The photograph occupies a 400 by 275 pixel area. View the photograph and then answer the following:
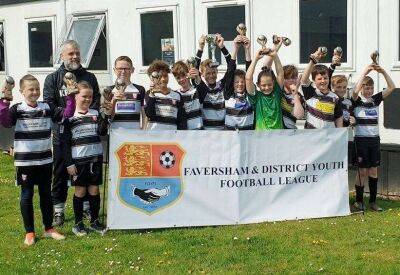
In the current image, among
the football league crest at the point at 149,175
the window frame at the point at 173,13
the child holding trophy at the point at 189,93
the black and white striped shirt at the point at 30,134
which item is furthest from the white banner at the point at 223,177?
the window frame at the point at 173,13

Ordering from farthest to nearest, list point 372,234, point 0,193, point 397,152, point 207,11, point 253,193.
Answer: point 207,11 → point 0,193 → point 397,152 → point 253,193 → point 372,234

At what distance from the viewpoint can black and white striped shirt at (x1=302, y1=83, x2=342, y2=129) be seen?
702cm

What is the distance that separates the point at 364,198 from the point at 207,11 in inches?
139

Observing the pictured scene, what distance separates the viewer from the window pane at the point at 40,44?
12.2 metres

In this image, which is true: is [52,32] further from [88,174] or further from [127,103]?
[88,174]

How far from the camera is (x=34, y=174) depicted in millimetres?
6203

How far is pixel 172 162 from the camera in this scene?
6656mm

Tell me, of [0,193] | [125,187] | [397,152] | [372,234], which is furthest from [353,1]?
[0,193]

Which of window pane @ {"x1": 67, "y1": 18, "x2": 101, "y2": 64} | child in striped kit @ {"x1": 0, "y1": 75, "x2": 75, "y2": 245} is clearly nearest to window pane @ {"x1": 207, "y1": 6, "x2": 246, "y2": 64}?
window pane @ {"x1": 67, "y1": 18, "x2": 101, "y2": 64}

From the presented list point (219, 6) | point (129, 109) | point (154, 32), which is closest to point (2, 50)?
point (154, 32)

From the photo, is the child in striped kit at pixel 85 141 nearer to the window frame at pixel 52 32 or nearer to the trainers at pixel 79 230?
the trainers at pixel 79 230

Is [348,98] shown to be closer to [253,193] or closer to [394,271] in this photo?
[253,193]

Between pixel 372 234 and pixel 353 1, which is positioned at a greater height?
pixel 353 1

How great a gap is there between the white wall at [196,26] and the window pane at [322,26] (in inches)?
3.5
